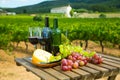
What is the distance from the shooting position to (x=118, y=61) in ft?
12.5

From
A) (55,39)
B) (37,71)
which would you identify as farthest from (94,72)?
(55,39)

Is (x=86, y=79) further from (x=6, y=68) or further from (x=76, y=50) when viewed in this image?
(x=6, y=68)

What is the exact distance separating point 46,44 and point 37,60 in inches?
14.2

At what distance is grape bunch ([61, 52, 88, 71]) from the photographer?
10.8 ft

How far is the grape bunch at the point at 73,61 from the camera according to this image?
130 inches

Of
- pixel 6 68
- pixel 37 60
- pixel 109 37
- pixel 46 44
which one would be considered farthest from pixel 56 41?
pixel 109 37

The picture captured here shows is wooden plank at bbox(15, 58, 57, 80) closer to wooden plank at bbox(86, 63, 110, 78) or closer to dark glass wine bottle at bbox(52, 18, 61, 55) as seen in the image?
dark glass wine bottle at bbox(52, 18, 61, 55)

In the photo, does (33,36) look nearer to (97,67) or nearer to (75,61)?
(75,61)

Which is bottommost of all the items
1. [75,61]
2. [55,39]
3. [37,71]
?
[37,71]

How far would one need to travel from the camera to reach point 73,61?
11.4ft

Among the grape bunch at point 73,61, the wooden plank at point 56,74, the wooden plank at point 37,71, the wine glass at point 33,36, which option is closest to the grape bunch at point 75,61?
the grape bunch at point 73,61

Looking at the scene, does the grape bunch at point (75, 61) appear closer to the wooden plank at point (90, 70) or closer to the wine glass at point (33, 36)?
the wooden plank at point (90, 70)

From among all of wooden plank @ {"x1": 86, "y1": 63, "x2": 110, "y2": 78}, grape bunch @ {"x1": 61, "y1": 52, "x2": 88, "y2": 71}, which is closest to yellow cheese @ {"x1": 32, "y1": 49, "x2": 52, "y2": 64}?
grape bunch @ {"x1": 61, "y1": 52, "x2": 88, "y2": 71}

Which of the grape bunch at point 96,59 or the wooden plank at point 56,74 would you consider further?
the grape bunch at point 96,59
